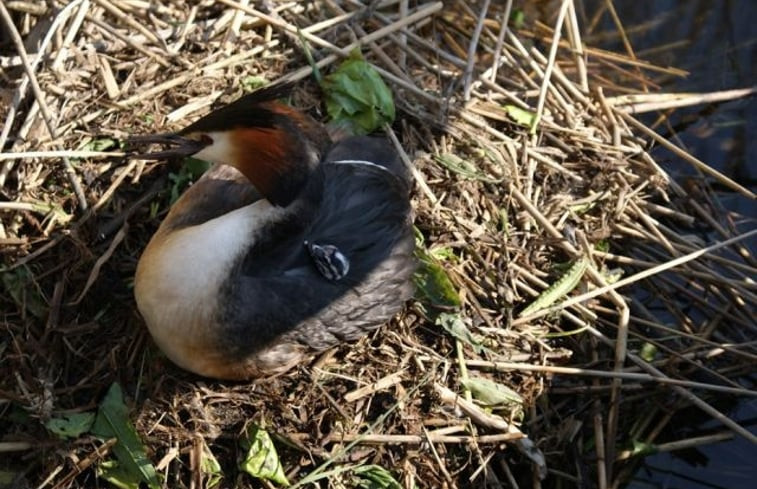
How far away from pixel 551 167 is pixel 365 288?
119 centimetres

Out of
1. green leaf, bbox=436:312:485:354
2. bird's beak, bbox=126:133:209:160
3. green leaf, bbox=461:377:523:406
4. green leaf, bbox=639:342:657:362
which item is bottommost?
green leaf, bbox=639:342:657:362

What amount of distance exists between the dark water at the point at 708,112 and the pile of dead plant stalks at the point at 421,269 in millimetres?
91

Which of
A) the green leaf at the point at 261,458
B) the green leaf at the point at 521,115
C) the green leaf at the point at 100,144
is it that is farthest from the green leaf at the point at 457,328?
the green leaf at the point at 100,144

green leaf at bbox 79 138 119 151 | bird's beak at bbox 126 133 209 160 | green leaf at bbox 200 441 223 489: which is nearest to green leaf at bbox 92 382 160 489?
green leaf at bbox 200 441 223 489

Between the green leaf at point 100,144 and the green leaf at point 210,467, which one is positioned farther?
the green leaf at point 100,144

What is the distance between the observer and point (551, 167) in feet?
14.7

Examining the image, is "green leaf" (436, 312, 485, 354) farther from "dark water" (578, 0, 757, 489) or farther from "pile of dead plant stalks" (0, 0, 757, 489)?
"dark water" (578, 0, 757, 489)

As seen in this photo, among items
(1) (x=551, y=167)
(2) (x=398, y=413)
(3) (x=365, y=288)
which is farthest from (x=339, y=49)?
(2) (x=398, y=413)

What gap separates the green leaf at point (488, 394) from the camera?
3.83 metres

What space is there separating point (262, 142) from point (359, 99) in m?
1.04

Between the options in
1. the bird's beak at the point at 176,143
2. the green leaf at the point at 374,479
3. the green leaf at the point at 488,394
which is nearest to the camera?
the bird's beak at the point at 176,143

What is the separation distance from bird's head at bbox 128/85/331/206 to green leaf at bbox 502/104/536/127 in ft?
4.37

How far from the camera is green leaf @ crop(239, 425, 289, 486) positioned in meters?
3.49

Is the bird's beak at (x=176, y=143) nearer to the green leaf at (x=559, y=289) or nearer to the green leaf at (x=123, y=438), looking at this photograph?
the green leaf at (x=123, y=438)
